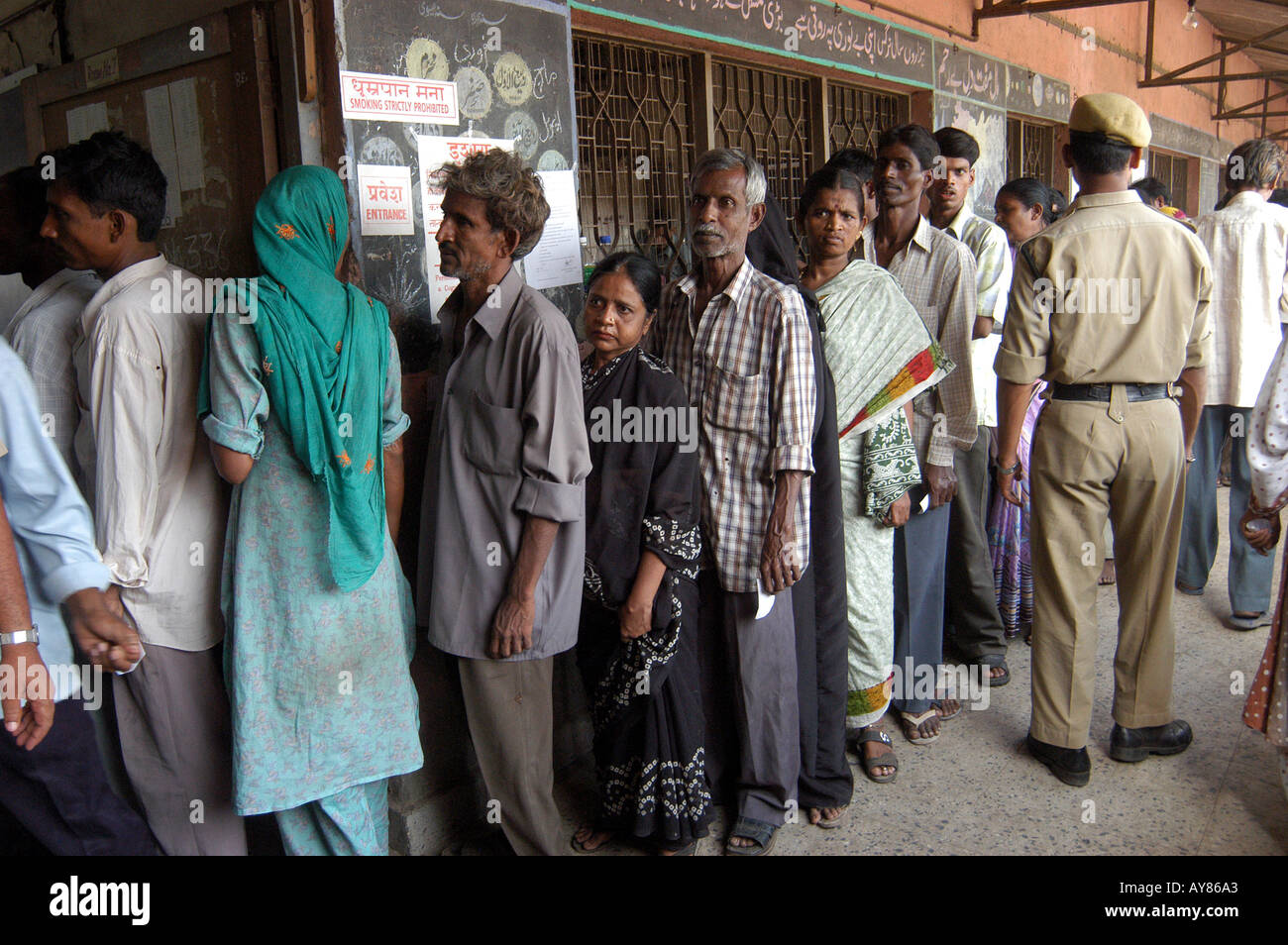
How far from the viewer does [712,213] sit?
8.40 feet

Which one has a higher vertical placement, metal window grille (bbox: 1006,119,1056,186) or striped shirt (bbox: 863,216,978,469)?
metal window grille (bbox: 1006,119,1056,186)

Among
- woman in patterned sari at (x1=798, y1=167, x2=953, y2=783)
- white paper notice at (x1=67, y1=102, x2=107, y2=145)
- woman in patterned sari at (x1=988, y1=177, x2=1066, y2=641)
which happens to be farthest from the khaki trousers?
white paper notice at (x1=67, y1=102, x2=107, y2=145)

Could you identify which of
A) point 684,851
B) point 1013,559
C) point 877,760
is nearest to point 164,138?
point 684,851

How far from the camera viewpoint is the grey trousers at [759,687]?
105 inches

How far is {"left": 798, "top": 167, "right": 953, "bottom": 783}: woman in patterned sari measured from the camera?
2895 millimetres

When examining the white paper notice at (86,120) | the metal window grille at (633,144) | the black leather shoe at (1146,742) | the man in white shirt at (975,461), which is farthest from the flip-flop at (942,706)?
the white paper notice at (86,120)

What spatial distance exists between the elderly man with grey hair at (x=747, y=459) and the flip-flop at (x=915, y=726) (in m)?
0.76

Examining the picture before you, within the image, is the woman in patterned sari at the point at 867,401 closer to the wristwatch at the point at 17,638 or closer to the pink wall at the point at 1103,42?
the wristwatch at the point at 17,638

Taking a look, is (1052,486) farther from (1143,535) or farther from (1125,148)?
(1125,148)

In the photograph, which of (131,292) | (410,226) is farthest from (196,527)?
(410,226)

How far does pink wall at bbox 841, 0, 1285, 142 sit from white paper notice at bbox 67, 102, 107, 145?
3782 mm

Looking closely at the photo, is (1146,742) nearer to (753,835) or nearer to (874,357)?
(753,835)

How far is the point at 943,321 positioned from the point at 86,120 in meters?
3.08

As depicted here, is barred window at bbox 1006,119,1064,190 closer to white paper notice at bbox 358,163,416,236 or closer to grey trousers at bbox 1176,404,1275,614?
grey trousers at bbox 1176,404,1275,614
